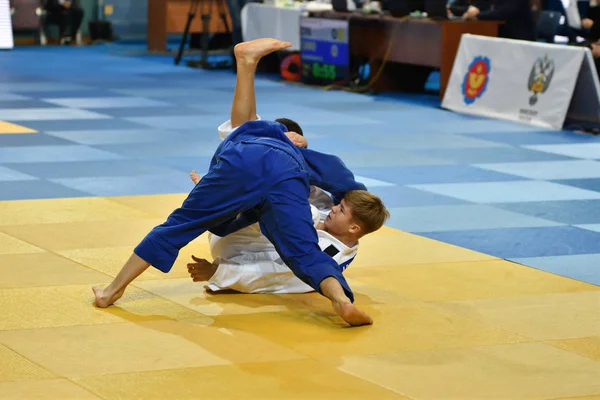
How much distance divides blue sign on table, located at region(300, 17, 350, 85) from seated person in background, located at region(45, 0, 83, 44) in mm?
8730

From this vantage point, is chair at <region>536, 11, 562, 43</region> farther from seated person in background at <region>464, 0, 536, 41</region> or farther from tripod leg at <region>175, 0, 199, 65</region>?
tripod leg at <region>175, 0, 199, 65</region>

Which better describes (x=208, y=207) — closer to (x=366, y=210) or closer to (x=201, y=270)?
(x=201, y=270)

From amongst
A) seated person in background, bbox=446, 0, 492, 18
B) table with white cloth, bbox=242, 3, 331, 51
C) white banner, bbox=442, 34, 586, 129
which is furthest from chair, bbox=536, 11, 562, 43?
white banner, bbox=442, 34, 586, 129

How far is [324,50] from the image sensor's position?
1920 centimetres

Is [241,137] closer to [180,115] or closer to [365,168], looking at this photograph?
[365,168]

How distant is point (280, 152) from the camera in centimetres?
627

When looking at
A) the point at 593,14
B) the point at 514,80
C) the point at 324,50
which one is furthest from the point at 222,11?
the point at 514,80

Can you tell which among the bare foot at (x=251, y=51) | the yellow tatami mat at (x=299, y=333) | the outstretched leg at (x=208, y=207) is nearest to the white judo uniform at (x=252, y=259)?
the yellow tatami mat at (x=299, y=333)

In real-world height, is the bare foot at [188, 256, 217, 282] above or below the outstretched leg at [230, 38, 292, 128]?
below

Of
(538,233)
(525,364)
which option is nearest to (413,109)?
(538,233)

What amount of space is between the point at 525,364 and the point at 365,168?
6.23 m

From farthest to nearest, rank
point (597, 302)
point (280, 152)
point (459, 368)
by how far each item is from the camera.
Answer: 1. point (597, 302)
2. point (280, 152)
3. point (459, 368)

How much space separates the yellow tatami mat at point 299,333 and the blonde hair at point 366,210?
0.47 metres

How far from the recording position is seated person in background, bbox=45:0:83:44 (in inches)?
1037
